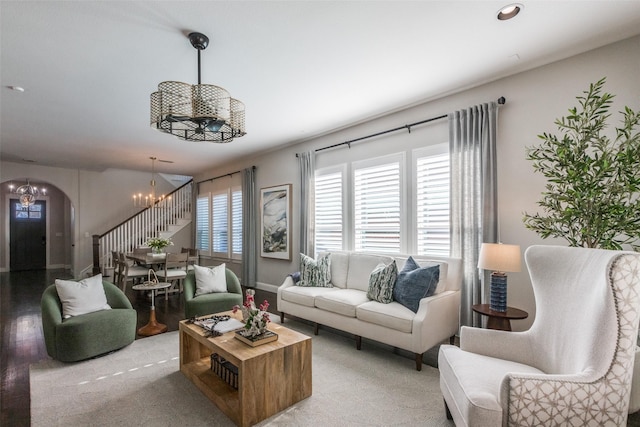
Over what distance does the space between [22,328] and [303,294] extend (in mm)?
3747

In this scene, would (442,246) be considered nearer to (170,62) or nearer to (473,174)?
(473,174)

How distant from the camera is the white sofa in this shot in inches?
117

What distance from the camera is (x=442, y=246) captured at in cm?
379

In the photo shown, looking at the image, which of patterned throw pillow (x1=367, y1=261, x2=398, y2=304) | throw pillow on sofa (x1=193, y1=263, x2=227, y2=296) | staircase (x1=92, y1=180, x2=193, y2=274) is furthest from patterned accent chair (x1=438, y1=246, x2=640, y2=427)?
staircase (x1=92, y1=180, x2=193, y2=274)

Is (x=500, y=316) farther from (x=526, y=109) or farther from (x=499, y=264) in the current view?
(x=526, y=109)

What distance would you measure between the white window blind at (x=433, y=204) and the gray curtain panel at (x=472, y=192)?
18cm

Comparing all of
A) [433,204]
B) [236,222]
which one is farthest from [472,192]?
[236,222]

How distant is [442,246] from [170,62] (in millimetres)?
3573

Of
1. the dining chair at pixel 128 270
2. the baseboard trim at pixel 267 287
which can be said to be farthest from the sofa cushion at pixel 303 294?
the dining chair at pixel 128 270

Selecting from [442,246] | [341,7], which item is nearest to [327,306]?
[442,246]

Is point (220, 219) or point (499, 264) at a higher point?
point (220, 219)

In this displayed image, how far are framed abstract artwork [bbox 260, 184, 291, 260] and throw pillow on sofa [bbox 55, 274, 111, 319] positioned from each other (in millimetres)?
3057

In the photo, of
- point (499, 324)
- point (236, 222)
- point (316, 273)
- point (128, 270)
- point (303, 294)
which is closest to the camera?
point (499, 324)

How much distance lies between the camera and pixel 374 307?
328 cm
